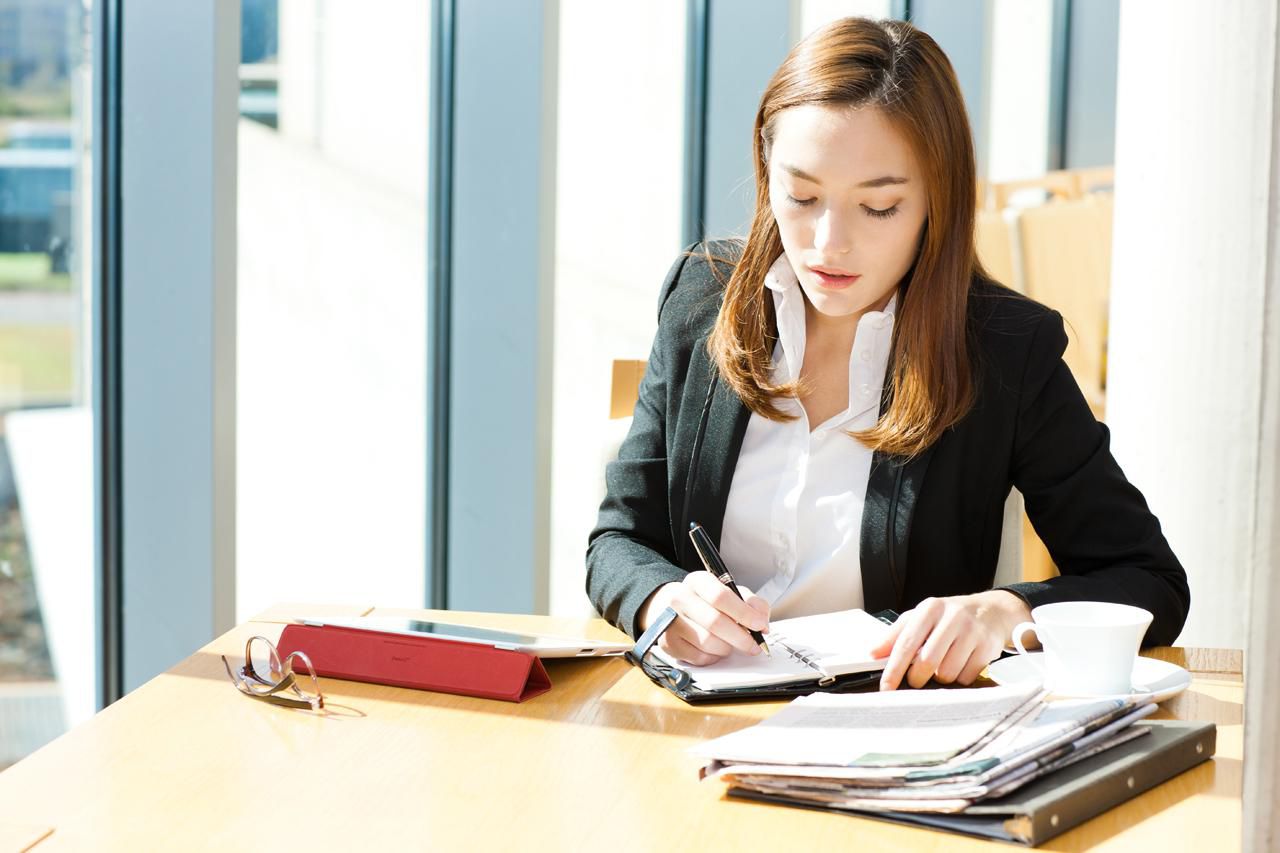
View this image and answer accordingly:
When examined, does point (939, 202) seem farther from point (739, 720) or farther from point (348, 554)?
point (348, 554)

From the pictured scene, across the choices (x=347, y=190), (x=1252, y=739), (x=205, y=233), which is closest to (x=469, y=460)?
(x=347, y=190)

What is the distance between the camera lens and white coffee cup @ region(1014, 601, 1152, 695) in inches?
46.5

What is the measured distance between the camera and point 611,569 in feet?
5.15

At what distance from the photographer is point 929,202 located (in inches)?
63.5

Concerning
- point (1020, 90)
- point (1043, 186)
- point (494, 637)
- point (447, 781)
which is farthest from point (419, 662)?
A: point (1020, 90)

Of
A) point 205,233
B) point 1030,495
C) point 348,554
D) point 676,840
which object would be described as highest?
point 205,233

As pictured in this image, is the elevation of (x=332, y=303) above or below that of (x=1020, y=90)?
below

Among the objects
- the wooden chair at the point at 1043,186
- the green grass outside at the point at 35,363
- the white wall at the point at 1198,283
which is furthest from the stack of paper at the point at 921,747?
the wooden chair at the point at 1043,186

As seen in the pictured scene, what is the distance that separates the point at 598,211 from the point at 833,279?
108 inches

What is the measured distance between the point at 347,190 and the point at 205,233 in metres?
0.76

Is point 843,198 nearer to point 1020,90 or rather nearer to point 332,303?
point 332,303

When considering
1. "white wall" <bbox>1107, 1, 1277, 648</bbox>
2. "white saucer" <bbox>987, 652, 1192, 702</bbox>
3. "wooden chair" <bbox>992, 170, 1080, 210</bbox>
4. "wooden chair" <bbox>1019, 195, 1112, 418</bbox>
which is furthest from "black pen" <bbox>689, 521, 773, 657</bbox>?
"wooden chair" <bbox>992, 170, 1080, 210</bbox>

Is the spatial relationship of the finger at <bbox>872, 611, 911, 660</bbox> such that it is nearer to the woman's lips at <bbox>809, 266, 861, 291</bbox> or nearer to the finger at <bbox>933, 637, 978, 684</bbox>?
the finger at <bbox>933, 637, 978, 684</bbox>

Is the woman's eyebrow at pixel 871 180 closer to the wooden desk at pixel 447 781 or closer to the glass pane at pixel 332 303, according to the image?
the wooden desk at pixel 447 781
